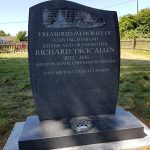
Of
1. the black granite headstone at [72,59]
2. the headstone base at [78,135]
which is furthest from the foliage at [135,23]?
the headstone base at [78,135]

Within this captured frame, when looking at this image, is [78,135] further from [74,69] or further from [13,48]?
[13,48]

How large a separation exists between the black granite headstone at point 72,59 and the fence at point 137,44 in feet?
59.5

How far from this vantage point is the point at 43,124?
4223 millimetres

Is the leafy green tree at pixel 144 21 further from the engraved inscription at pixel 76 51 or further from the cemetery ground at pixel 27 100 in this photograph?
the engraved inscription at pixel 76 51

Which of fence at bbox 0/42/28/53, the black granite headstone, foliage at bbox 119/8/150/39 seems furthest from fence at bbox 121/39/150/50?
the black granite headstone

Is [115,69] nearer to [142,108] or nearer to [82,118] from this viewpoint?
[82,118]

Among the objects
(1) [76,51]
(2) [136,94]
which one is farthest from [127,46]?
(1) [76,51]

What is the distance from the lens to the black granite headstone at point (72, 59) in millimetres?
4203

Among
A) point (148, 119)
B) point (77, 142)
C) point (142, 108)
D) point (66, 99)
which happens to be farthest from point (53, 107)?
point (142, 108)

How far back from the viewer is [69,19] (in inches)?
169

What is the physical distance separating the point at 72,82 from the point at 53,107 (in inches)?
19.2

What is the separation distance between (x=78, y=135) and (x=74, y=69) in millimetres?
1035

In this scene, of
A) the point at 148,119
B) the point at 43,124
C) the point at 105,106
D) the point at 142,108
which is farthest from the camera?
the point at 142,108

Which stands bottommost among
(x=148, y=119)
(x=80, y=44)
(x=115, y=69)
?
(x=148, y=119)
